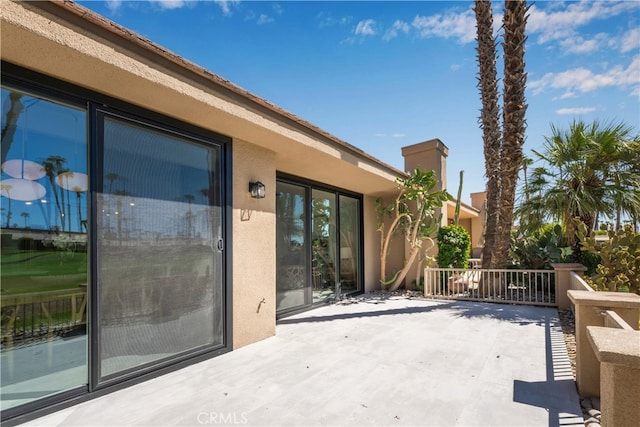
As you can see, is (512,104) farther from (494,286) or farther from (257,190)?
(257,190)

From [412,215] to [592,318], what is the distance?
263 inches

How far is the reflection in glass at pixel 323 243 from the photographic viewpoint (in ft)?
26.4

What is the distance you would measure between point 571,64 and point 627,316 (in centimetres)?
728

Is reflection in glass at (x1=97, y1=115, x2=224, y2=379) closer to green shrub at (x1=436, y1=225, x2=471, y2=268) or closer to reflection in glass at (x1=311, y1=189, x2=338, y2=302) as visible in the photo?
reflection in glass at (x1=311, y1=189, x2=338, y2=302)

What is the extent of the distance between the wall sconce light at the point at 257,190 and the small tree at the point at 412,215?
488cm

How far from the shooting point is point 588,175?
758 cm

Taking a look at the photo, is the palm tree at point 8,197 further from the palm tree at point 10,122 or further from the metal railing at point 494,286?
the metal railing at point 494,286

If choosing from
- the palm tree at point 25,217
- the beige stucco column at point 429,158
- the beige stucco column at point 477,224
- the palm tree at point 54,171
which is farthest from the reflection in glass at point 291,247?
the beige stucco column at point 477,224

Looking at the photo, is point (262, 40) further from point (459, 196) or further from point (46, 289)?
point (459, 196)

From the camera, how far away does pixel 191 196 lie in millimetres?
4535

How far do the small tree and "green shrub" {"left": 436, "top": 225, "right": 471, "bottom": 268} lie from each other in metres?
0.46

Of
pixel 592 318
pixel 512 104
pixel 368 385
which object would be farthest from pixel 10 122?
pixel 512 104

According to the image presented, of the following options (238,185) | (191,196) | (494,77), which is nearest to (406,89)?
(494,77)

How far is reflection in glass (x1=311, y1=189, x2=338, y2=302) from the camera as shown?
8047mm
